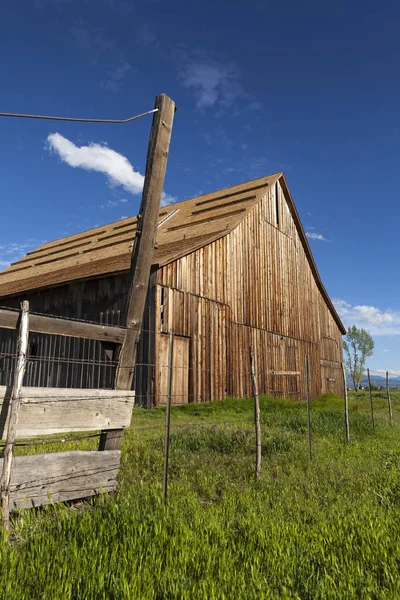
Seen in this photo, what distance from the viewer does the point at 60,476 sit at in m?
5.20

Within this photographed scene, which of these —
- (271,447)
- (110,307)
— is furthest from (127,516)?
(110,307)

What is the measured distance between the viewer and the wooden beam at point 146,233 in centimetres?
631

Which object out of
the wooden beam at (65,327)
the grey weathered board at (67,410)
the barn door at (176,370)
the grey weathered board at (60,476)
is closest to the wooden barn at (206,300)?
the barn door at (176,370)

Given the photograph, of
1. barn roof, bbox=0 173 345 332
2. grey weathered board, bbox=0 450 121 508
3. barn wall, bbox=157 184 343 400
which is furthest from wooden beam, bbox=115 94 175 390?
barn roof, bbox=0 173 345 332

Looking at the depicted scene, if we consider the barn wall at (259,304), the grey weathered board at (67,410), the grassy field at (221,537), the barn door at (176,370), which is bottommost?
the grassy field at (221,537)

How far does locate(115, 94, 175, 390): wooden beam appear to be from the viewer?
6.31 metres

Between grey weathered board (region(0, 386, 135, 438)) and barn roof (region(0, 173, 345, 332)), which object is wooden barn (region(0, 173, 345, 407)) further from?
grey weathered board (region(0, 386, 135, 438))

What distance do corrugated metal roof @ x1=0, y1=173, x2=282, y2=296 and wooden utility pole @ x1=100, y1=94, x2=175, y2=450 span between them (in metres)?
8.40

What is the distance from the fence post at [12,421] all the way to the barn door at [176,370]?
34.0 ft

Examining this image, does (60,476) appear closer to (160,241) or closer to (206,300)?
(206,300)

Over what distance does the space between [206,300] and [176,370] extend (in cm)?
319

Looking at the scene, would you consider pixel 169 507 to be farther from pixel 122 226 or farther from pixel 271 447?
pixel 122 226

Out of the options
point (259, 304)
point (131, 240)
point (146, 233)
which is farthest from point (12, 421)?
point (131, 240)

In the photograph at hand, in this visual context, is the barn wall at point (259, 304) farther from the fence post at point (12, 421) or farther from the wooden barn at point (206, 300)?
the fence post at point (12, 421)
